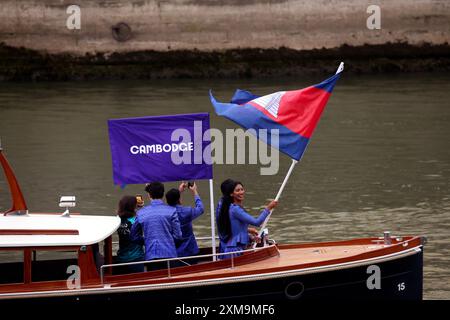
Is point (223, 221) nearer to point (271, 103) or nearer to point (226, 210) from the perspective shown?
point (226, 210)

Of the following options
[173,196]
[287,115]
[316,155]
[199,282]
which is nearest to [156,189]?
[173,196]

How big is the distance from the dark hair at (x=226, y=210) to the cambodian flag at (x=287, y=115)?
94 cm

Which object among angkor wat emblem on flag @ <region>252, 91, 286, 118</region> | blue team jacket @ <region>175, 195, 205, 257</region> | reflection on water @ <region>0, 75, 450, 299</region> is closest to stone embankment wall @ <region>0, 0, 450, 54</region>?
reflection on water @ <region>0, 75, 450, 299</region>

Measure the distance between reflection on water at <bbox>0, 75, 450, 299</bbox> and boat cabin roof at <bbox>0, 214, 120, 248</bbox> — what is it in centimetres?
433

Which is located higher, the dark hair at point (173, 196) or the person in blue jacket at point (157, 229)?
the dark hair at point (173, 196)

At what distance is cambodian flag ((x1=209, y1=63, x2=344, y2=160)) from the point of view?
13883mm

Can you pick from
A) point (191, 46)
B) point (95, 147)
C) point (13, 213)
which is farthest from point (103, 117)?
point (13, 213)

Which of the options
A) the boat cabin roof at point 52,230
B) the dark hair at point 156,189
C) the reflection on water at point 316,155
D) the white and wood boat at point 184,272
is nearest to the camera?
the boat cabin roof at point 52,230

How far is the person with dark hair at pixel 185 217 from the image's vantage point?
1303cm

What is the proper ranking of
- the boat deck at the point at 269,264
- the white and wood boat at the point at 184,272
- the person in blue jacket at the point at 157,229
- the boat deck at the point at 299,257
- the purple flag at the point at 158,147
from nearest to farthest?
the white and wood boat at the point at 184,272
the boat deck at the point at 269,264
the boat deck at the point at 299,257
the person in blue jacket at the point at 157,229
the purple flag at the point at 158,147

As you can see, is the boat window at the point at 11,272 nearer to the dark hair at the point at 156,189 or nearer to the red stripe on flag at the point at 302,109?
the dark hair at the point at 156,189

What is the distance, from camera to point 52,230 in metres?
12.3

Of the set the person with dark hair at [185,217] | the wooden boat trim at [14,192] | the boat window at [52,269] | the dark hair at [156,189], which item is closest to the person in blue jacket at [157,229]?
the dark hair at [156,189]

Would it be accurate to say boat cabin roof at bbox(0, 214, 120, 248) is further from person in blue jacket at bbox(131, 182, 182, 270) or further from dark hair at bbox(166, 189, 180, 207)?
dark hair at bbox(166, 189, 180, 207)
